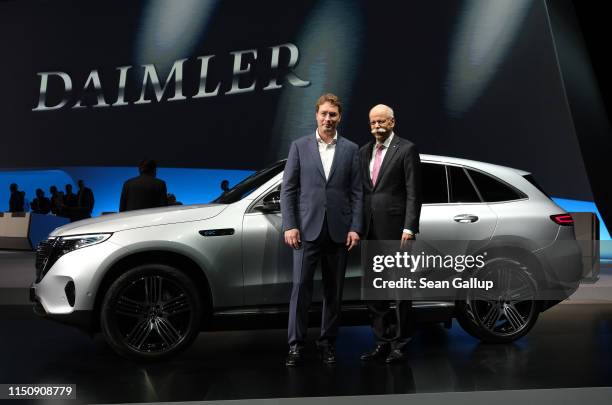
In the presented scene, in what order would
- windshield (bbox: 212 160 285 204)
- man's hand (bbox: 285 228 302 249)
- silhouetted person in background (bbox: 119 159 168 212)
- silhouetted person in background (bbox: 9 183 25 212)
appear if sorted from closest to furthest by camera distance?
man's hand (bbox: 285 228 302 249), windshield (bbox: 212 160 285 204), silhouetted person in background (bbox: 119 159 168 212), silhouetted person in background (bbox: 9 183 25 212)

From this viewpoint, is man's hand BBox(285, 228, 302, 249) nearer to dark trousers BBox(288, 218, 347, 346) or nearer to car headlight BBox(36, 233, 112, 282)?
dark trousers BBox(288, 218, 347, 346)

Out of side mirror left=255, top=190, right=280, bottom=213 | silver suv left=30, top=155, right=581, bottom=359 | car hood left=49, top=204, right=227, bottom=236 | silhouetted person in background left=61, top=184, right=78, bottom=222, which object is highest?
silhouetted person in background left=61, top=184, right=78, bottom=222

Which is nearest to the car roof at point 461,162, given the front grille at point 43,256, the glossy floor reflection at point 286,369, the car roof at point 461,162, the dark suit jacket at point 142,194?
the car roof at point 461,162

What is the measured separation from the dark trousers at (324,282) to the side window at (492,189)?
152 cm

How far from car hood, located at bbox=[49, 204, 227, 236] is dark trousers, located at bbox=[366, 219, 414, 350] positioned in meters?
1.30

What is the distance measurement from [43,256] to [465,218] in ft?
11.1

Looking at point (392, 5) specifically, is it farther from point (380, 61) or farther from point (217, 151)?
point (217, 151)

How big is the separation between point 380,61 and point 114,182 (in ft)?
24.1

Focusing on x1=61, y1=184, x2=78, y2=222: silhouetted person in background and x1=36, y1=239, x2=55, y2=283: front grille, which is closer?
x1=36, y1=239, x2=55, y2=283: front grille

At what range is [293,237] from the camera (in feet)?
16.5

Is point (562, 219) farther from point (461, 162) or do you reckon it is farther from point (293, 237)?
point (293, 237)

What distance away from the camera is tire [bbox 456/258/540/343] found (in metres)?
5.96

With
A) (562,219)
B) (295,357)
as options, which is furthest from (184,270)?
(562,219)

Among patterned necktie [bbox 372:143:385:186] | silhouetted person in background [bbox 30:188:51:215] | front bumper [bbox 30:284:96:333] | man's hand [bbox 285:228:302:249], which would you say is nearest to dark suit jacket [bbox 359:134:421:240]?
patterned necktie [bbox 372:143:385:186]
